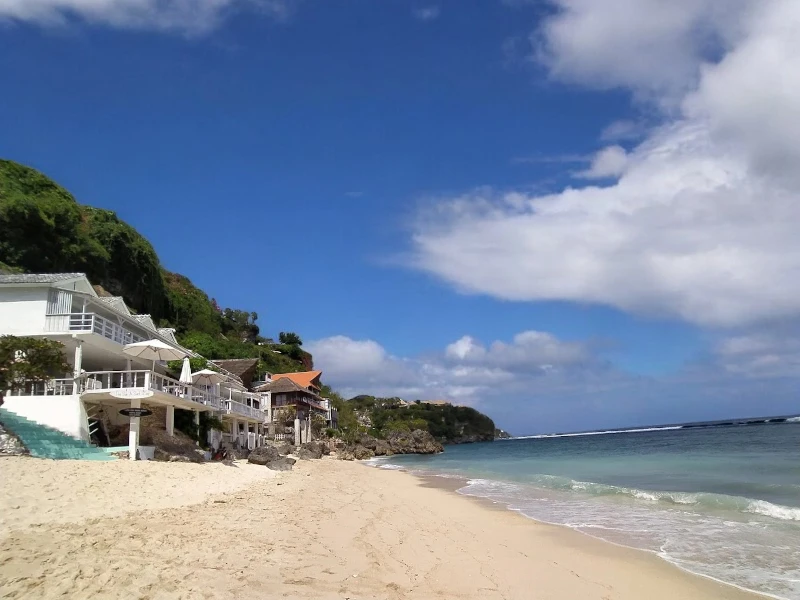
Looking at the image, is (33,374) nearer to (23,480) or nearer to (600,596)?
(23,480)

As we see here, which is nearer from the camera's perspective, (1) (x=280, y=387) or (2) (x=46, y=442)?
(2) (x=46, y=442)

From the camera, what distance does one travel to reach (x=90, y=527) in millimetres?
8422

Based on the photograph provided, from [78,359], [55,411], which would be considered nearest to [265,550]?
[55,411]

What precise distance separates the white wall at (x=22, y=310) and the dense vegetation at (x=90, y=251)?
17.3 m

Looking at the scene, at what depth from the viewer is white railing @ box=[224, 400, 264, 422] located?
30.7 m

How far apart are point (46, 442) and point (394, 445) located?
72425 mm

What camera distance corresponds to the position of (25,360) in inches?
734

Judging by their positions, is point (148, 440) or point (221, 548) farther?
point (148, 440)

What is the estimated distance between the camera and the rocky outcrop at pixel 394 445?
60.8 m

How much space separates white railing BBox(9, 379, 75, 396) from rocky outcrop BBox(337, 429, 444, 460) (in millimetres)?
39752

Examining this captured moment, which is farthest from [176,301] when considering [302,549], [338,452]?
[302,549]

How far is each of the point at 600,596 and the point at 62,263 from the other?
159 ft

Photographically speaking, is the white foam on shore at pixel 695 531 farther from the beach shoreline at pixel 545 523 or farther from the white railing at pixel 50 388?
the white railing at pixel 50 388

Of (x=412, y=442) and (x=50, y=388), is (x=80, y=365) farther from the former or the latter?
(x=412, y=442)
